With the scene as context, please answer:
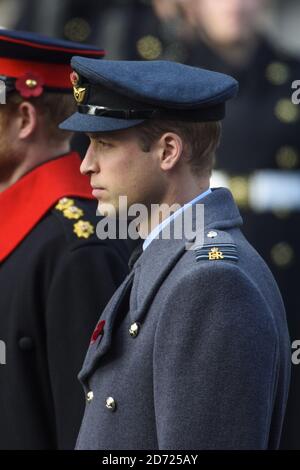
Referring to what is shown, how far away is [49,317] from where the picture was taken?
3951 millimetres

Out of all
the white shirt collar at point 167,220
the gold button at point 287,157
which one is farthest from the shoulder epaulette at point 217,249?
the gold button at point 287,157

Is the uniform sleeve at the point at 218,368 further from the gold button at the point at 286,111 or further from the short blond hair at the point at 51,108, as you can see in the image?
the gold button at the point at 286,111

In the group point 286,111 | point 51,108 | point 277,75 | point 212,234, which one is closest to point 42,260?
point 51,108

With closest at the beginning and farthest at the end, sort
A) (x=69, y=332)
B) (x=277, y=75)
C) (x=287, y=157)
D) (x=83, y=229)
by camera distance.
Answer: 1. (x=69, y=332)
2. (x=83, y=229)
3. (x=287, y=157)
4. (x=277, y=75)

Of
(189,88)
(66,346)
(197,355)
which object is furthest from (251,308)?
(66,346)

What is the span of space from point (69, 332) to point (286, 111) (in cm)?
269

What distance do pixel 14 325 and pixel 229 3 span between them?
112 inches

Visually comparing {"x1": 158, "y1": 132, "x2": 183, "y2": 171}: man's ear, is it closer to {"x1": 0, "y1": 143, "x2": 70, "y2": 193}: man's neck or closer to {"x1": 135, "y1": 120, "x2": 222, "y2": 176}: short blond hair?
{"x1": 135, "y1": 120, "x2": 222, "y2": 176}: short blond hair

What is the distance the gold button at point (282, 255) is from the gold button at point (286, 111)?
538 millimetres

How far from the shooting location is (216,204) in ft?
10.9

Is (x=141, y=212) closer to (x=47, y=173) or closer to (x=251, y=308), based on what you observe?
(x=251, y=308)

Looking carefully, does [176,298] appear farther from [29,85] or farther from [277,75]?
[277,75]

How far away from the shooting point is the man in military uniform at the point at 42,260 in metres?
3.94

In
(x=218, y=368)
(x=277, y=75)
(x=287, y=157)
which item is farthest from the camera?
(x=277, y=75)
